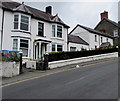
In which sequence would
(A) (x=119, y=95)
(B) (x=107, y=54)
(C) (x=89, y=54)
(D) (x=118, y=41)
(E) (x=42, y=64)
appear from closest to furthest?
(A) (x=119, y=95)
(E) (x=42, y=64)
(C) (x=89, y=54)
(B) (x=107, y=54)
(D) (x=118, y=41)

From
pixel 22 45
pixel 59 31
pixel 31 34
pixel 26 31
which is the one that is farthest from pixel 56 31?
pixel 22 45

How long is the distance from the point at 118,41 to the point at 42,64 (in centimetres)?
3041

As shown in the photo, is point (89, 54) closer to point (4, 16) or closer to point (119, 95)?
point (4, 16)

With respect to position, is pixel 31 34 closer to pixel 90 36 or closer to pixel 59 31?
pixel 59 31

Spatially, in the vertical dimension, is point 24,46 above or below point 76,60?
above

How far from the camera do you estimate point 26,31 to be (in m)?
16.6

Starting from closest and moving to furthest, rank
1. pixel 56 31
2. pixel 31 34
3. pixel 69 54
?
pixel 69 54, pixel 31 34, pixel 56 31

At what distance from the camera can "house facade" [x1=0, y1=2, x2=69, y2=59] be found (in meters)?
15.5

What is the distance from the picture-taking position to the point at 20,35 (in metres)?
16.0

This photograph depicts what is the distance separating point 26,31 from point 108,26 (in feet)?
98.5

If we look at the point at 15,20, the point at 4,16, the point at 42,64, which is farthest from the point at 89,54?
the point at 4,16

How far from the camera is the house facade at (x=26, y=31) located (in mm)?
15502

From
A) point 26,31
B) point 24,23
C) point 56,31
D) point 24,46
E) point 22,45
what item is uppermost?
point 24,23

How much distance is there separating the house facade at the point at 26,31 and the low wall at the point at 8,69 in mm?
5184
